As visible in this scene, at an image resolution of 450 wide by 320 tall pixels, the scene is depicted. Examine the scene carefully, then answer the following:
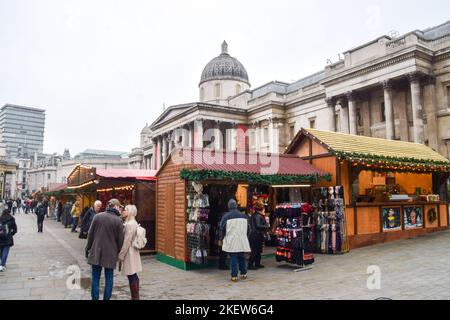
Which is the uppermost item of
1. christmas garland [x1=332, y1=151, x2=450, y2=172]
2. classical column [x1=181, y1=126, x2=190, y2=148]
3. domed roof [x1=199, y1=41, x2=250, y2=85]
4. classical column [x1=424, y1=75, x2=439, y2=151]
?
domed roof [x1=199, y1=41, x2=250, y2=85]

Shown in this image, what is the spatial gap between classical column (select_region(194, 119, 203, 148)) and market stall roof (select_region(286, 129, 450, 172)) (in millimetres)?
29767

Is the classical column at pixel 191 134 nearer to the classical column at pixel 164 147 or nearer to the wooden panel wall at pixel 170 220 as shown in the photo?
the classical column at pixel 164 147

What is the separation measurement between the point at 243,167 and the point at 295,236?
2.57 m

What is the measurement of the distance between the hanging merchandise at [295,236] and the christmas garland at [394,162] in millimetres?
3085

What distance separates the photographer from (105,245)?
616 centimetres

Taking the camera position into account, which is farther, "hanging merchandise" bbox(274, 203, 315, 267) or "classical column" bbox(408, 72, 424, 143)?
"classical column" bbox(408, 72, 424, 143)

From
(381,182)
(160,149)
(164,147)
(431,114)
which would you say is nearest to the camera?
(381,182)

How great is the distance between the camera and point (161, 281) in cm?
848

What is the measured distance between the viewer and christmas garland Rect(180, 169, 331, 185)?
952cm

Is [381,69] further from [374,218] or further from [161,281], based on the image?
[161,281]

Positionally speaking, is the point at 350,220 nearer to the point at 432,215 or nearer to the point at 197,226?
the point at 432,215

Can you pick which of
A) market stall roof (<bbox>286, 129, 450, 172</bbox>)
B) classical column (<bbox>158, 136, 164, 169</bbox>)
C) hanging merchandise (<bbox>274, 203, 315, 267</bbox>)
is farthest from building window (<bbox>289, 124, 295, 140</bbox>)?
hanging merchandise (<bbox>274, 203, 315, 267</bbox>)

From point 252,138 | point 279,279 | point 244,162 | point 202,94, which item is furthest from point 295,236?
point 202,94

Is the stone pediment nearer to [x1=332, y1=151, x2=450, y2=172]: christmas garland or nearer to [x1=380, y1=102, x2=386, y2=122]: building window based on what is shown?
[x1=380, y1=102, x2=386, y2=122]: building window
